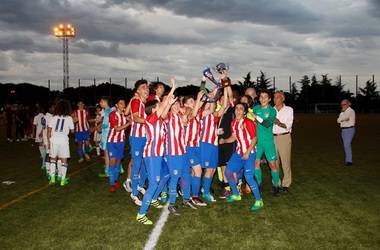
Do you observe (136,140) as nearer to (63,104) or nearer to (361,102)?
(63,104)

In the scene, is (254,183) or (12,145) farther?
(12,145)

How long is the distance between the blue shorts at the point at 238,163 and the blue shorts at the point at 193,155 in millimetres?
598

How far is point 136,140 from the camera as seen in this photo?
852 cm

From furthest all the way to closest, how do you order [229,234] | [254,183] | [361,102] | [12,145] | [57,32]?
[361,102] → [57,32] → [12,145] → [254,183] → [229,234]

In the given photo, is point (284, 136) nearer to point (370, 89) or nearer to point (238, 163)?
point (238, 163)

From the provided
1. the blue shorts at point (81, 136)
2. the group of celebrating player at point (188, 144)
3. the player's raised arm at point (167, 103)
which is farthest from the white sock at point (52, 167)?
the player's raised arm at point (167, 103)

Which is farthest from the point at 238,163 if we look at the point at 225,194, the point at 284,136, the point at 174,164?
the point at 284,136

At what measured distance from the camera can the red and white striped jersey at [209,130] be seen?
840cm

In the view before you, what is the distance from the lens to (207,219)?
24.5 feet

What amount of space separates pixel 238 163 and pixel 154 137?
82.7 inches

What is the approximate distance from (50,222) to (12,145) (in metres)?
16.3

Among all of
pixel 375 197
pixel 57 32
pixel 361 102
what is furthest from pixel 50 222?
pixel 361 102

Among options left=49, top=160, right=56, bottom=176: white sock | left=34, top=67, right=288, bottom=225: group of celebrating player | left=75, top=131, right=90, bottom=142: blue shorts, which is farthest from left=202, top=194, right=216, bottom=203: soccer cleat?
left=75, top=131, right=90, bottom=142: blue shorts

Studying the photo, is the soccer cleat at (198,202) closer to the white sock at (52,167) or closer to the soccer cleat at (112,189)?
the soccer cleat at (112,189)
